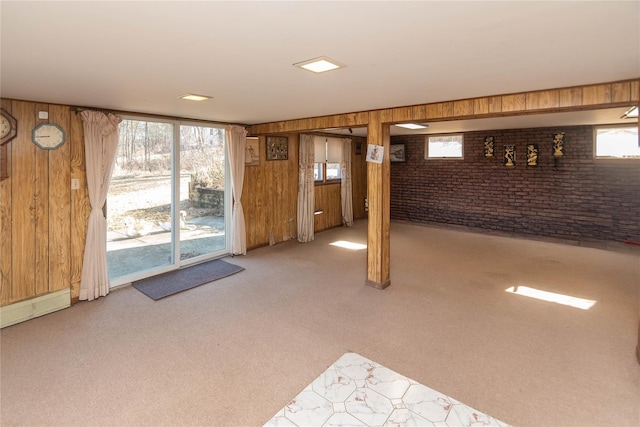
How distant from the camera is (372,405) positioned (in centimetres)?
222

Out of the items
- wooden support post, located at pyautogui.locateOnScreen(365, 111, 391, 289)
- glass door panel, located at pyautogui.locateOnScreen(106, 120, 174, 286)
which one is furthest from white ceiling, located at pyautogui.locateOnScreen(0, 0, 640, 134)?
glass door panel, located at pyautogui.locateOnScreen(106, 120, 174, 286)

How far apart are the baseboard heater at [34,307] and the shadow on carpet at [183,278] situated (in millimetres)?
744

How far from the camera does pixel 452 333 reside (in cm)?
314

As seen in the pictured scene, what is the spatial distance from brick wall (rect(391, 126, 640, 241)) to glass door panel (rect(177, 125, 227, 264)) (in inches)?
202

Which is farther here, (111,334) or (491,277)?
(491,277)

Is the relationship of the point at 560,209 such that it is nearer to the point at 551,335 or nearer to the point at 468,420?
the point at 551,335

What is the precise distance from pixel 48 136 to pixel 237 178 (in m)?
2.52

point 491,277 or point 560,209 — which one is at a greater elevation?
point 560,209

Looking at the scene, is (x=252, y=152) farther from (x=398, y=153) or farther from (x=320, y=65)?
(x=398, y=153)

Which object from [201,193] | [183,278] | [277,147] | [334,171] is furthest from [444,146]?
[183,278]

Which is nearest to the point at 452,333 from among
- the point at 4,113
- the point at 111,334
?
the point at 111,334

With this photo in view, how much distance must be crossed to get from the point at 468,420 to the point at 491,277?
2995 millimetres

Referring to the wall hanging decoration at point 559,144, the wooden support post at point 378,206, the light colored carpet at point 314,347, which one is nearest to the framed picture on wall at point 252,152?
the light colored carpet at point 314,347

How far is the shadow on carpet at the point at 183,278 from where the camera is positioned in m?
4.12
